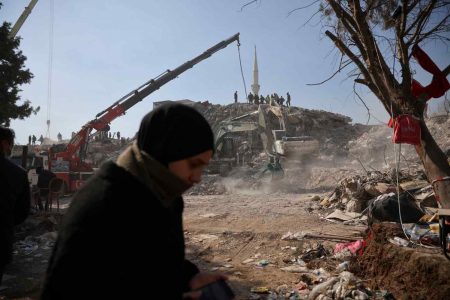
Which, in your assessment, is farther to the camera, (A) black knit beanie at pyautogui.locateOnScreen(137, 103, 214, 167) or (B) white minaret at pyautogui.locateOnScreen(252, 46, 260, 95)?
(B) white minaret at pyautogui.locateOnScreen(252, 46, 260, 95)

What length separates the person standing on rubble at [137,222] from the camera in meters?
1.12

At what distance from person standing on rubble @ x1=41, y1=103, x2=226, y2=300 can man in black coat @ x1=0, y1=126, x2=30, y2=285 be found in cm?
177

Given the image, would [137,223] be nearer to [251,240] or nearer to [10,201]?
[10,201]

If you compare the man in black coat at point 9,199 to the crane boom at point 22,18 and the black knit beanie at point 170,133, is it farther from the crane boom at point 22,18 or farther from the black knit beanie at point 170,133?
the crane boom at point 22,18

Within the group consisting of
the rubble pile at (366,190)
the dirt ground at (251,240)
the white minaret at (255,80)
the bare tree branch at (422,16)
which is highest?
the white minaret at (255,80)

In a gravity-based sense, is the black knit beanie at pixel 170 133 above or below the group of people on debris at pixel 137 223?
above

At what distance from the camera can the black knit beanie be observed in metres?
1.29

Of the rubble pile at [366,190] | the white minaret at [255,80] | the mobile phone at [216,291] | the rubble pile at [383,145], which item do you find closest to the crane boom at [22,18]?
the white minaret at [255,80]

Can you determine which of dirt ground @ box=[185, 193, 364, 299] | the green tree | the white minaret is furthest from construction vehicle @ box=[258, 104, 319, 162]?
the white minaret

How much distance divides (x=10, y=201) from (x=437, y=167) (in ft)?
17.8

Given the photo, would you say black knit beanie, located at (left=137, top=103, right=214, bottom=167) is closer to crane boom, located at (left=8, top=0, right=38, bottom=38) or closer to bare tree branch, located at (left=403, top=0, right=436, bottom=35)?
bare tree branch, located at (left=403, top=0, right=436, bottom=35)

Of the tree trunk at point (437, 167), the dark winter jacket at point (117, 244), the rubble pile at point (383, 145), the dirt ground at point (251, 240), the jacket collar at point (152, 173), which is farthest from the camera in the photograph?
the rubble pile at point (383, 145)

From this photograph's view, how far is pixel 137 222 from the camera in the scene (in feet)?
3.86

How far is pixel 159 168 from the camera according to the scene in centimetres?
129
